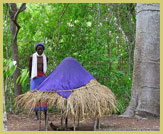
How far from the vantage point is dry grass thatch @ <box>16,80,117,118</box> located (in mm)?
5129

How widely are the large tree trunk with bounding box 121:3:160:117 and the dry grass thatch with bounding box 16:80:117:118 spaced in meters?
1.83

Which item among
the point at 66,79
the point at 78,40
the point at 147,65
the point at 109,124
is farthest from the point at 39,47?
the point at 147,65

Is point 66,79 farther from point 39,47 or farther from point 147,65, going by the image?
point 147,65

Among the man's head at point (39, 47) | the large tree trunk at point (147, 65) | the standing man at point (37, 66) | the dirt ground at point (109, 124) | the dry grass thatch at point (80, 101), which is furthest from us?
the large tree trunk at point (147, 65)

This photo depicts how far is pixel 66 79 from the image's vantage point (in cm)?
558

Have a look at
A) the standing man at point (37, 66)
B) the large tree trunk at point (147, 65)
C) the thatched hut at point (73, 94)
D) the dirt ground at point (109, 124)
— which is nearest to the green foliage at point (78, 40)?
the large tree trunk at point (147, 65)

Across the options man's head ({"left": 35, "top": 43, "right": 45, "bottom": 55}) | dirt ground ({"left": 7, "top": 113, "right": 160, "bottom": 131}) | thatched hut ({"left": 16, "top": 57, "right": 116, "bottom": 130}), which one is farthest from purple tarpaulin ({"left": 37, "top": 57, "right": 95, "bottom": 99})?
man's head ({"left": 35, "top": 43, "right": 45, "bottom": 55})

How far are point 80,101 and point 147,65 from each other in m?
2.66

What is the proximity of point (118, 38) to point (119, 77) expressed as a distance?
294 cm

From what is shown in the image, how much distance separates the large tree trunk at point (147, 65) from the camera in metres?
7.20

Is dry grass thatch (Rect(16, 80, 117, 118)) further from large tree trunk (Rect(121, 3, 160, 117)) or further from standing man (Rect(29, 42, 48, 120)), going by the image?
large tree trunk (Rect(121, 3, 160, 117))

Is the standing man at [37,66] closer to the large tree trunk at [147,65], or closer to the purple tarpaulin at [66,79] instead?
the purple tarpaulin at [66,79]

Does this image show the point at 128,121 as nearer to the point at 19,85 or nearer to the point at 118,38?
the point at 19,85

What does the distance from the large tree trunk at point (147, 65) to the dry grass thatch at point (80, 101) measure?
1.83 metres
